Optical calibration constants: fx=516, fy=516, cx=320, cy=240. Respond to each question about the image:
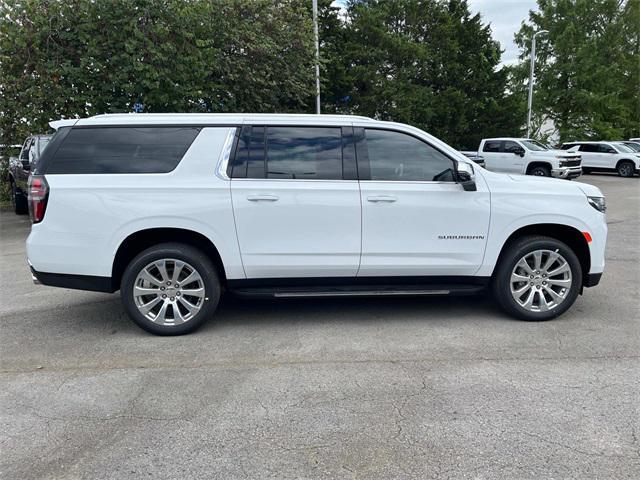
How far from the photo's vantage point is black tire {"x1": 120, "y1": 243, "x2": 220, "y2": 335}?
4430mm

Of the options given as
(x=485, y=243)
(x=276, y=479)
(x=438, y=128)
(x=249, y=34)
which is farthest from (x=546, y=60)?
(x=276, y=479)

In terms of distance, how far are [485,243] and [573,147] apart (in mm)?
24782

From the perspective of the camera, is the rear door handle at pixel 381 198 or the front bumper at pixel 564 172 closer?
the rear door handle at pixel 381 198

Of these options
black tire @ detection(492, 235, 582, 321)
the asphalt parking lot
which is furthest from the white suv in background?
the asphalt parking lot

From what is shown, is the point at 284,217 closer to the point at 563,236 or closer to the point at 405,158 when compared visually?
the point at 405,158

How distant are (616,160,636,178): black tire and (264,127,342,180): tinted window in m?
24.2

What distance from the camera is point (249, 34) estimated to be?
43.7 ft

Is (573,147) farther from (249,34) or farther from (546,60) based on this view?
(249,34)

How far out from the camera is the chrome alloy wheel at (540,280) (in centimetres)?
476

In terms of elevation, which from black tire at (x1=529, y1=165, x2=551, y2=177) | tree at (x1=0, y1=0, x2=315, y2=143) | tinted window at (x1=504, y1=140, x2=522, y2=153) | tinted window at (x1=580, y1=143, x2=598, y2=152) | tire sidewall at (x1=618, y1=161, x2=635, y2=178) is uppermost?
tree at (x1=0, y1=0, x2=315, y2=143)

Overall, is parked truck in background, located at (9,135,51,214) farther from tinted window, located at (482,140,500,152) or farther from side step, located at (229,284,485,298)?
tinted window, located at (482,140,500,152)

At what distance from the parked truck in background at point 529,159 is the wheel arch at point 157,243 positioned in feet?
58.5

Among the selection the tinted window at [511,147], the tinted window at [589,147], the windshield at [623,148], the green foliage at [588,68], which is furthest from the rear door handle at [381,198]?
the green foliage at [588,68]

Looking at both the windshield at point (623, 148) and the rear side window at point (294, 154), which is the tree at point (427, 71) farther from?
the rear side window at point (294, 154)
